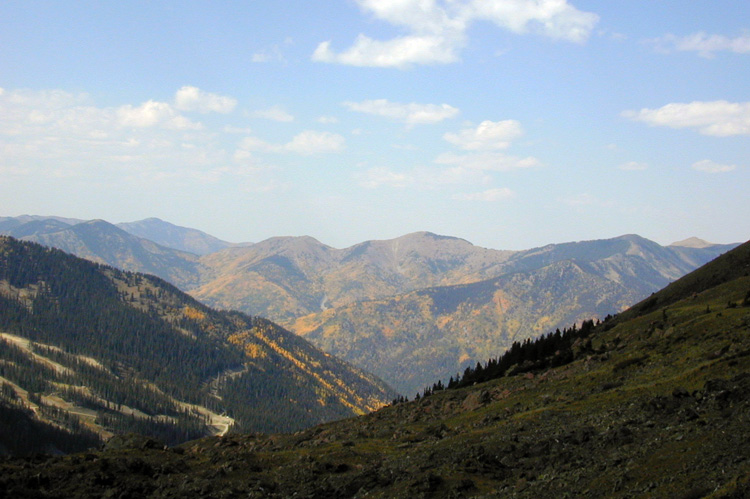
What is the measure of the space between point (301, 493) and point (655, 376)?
1874 inches

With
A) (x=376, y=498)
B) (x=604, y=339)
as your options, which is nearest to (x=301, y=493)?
(x=376, y=498)

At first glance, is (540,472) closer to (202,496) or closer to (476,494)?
(476,494)

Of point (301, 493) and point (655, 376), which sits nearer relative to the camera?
point (301, 493)

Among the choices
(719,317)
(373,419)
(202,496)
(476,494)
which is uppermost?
(719,317)

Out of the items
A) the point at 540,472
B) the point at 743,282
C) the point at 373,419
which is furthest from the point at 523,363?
the point at 540,472

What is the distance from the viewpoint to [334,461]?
68.5m

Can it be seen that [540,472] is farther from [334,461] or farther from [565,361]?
[565,361]

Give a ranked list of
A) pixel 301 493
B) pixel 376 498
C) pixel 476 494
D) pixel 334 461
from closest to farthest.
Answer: pixel 476 494
pixel 376 498
pixel 301 493
pixel 334 461

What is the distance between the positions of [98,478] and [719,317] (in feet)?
300

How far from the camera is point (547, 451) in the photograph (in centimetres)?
5575

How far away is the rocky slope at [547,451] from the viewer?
42.0 metres


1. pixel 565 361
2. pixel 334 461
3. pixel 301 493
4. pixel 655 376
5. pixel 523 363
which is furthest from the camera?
pixel 523 363

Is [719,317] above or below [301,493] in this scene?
above

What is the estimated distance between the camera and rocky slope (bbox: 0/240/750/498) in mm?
42031
